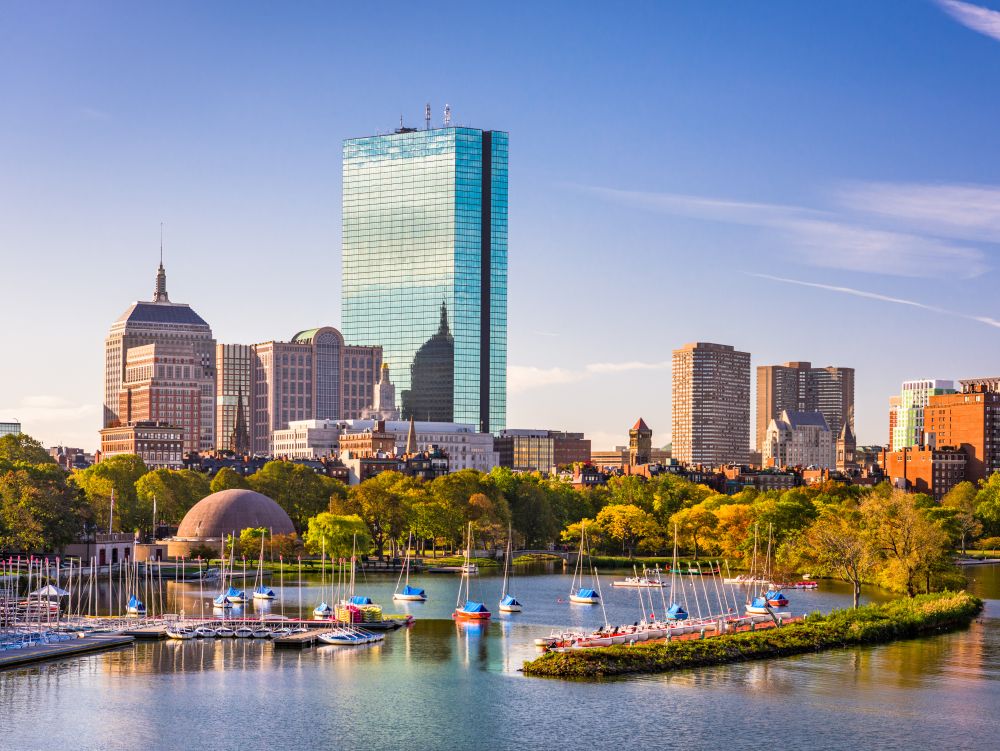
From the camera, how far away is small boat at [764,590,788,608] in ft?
414

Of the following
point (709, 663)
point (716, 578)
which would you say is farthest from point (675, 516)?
point (709, 663)

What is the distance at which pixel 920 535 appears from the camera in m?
125

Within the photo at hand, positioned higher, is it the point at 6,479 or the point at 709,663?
the point at 6,479

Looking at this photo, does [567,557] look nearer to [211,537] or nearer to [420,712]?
[211,537]

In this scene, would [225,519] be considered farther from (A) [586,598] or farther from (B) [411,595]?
(A) [586,598]

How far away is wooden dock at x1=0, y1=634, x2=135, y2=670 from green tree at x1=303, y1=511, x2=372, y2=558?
60.7 metres

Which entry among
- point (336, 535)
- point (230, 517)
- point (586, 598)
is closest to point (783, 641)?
point (586, 598)

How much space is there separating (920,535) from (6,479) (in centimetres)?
8784

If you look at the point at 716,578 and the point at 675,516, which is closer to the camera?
the point at 716,578

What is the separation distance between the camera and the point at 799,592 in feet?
470

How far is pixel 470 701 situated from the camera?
81.8 metres

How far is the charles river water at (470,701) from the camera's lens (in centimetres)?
7331

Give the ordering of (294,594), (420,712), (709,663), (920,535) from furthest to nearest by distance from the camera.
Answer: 1. (294,594)
2. (920,535)
3. (709,663)
4. (420,712)

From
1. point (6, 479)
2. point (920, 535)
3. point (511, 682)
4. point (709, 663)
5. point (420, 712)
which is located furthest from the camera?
point (6, 479)
